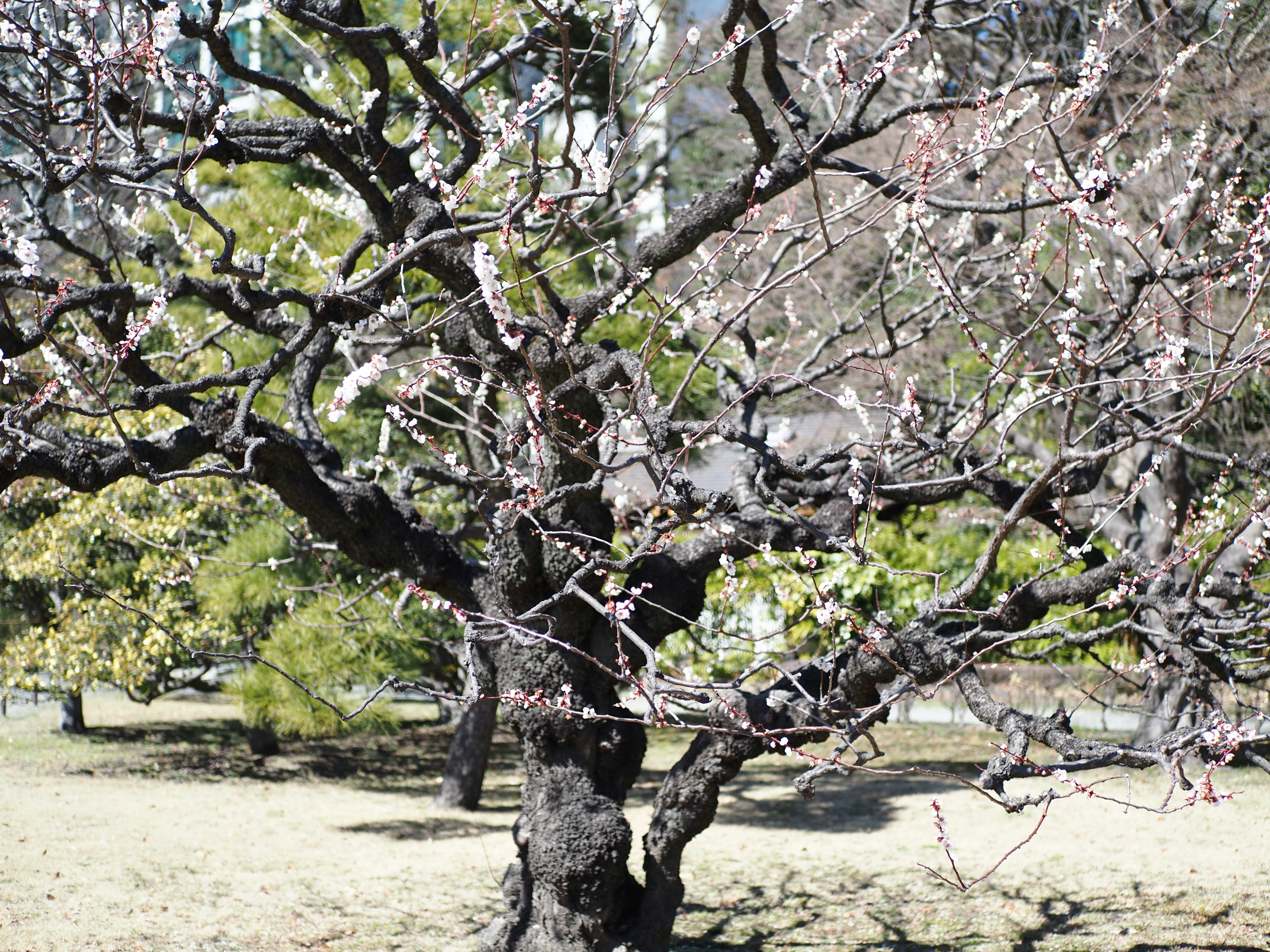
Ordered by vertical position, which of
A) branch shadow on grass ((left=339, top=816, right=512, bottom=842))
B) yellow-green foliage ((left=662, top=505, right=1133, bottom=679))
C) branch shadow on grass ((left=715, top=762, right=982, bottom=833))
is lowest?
branch shadow on grass ((left=339, top=816, right=512, bottom=842))

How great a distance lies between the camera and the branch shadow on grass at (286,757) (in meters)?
9.45

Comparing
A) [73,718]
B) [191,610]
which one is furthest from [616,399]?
[73,718]

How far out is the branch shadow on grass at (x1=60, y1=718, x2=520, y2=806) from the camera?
9.45m

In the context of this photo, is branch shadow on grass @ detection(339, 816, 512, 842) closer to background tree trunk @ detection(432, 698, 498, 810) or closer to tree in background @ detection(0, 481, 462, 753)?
background tree trunk @ detection(432, 698, 498, 810)

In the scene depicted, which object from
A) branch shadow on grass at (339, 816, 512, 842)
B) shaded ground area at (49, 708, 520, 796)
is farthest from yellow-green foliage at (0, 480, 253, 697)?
branch shadow on grass at (339, 816, 512, 842)

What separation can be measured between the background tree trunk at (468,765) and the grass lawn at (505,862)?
0.76 ft

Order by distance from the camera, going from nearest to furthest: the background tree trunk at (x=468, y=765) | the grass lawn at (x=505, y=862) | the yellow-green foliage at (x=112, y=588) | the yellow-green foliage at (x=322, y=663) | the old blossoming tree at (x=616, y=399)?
the old blossoming tree at (x=616, y=399)
the grass lawn at (x=505, y=862)
the yellow-green foliage at (x=322, y=663)
the background tree trunk at (x=468, y=765)
the yellow-green foliage at (x=112, y=588)

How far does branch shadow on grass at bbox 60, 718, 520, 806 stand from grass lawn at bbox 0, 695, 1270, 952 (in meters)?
0.07

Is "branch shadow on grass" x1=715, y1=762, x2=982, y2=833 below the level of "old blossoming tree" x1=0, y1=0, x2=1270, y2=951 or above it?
below

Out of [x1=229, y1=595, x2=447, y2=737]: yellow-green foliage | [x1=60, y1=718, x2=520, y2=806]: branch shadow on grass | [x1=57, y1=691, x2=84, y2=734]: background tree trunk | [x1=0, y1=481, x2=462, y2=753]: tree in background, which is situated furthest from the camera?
[x1=57, y1=691, x2=84, y2=734]: background tree trunk

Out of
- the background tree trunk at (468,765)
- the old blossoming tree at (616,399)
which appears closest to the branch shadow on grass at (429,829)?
the background tree trunk at (468,765)

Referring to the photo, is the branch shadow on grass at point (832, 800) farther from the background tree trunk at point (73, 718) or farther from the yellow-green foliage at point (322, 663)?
the background tree trunk at point (73, 718)

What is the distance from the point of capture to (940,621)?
430 cm

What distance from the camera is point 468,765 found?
8422mm
